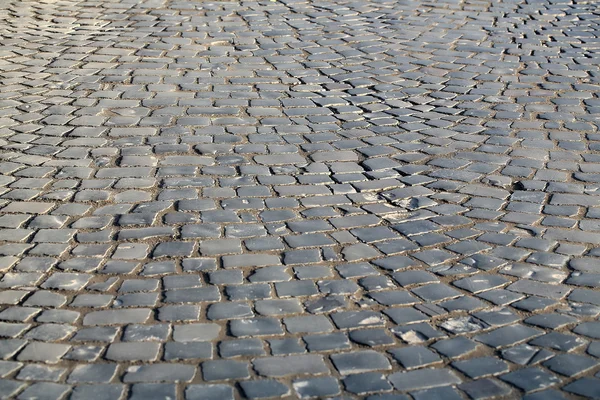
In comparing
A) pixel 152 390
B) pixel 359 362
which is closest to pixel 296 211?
pixel 359 362

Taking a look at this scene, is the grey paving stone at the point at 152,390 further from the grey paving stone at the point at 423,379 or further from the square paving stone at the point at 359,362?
the grey paving stone at the point at 423,379

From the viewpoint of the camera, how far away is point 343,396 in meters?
3.32

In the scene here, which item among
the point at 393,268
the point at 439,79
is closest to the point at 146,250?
the point at 393,268

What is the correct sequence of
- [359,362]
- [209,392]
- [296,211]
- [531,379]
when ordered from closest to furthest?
[209,392] < [531,379] < [359,362] < [296,211]

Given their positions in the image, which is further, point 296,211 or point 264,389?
point 296,211

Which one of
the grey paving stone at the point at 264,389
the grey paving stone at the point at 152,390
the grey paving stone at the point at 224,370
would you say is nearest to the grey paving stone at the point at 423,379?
the grey paving stone at the point at 264,389

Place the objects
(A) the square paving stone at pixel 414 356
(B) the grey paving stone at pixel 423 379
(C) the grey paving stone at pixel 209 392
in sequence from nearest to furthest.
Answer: (C) the grey paving stone at pixel 209 392 < (B) the grey paving stone at pixel 423 379 < (A) the square paving stone at pixel 414 356

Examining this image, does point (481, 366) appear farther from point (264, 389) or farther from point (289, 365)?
point (264, 389)

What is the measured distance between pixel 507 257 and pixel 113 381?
2.15 meters

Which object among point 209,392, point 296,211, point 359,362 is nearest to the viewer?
point 209,392

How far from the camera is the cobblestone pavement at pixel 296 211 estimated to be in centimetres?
355

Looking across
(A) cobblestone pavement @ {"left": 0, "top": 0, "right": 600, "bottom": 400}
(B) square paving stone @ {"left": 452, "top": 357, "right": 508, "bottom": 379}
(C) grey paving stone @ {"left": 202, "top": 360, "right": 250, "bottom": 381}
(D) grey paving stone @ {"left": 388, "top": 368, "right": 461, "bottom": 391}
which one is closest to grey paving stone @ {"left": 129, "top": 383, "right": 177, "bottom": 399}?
(A) cobblestone pavement @ {"left": 0, "top": 0, "right": 600, "bottom": 400}

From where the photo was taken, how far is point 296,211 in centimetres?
492

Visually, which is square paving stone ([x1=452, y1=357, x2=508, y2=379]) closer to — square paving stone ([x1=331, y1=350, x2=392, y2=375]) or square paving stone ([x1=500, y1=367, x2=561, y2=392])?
square paving stone ([x1=500, y1=367, x2=561, y2=392])
